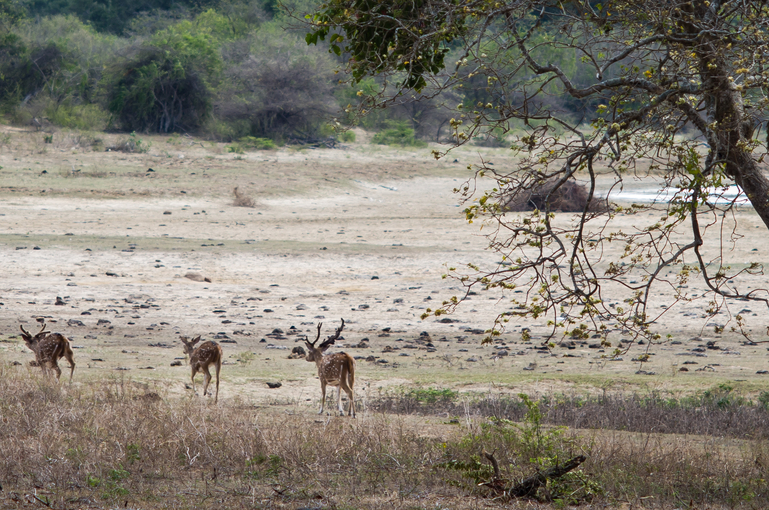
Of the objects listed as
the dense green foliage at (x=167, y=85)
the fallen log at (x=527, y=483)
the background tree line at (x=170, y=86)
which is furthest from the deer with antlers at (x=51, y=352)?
the dense green foliage at (x=167, y=85)

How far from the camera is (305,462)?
5.89 m

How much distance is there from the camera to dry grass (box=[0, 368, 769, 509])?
17.3ft

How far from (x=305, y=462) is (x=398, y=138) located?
120 ft

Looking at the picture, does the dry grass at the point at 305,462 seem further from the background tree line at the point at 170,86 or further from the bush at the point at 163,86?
the bush at the point at 163,86

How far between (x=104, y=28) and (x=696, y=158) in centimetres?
6369

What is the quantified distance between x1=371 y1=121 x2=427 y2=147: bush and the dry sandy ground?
9.72 meters

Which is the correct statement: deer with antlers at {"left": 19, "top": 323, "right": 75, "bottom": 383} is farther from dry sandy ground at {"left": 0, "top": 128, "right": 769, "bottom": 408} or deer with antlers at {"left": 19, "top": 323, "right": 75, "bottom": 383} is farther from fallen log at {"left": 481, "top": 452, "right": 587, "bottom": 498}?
fallen log at {"left": 481, "top": 452, "right": 587, "bottom": 498}

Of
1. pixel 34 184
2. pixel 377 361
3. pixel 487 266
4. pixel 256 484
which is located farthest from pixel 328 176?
pixel 256 484

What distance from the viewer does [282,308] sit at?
1401 cm

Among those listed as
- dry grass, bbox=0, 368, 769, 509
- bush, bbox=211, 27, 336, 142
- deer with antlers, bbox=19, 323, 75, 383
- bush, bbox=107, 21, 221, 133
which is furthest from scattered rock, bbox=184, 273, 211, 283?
bush, bbox=107, 21, 221, 133

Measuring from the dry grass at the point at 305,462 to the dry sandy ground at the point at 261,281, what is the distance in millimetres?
1928

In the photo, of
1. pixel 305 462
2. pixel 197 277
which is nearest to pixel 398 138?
pixel 197 277

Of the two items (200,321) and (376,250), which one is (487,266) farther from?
(200,321)

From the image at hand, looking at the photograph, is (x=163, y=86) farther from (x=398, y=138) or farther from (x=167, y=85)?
(x=398, y=138)
